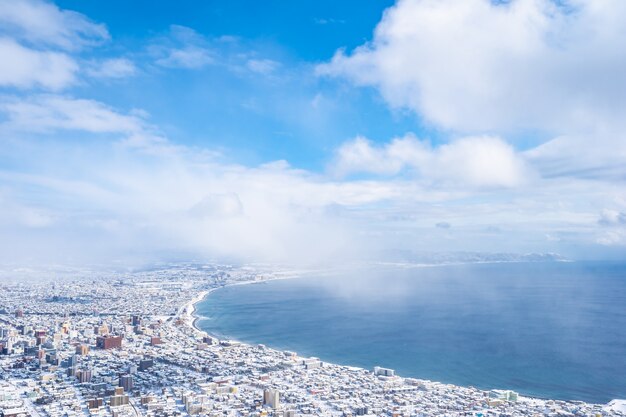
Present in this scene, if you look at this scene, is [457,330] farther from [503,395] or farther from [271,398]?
[271,398]

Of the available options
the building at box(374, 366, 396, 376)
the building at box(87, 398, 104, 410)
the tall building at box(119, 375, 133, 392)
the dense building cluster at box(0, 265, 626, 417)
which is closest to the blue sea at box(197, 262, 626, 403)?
the building at box(374, 366, 396, 376)

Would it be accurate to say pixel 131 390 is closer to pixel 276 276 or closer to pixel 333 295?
pixel 333 295

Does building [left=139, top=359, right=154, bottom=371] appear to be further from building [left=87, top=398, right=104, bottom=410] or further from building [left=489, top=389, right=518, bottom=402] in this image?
building [left=489, top=389, right=518, bottom=402]

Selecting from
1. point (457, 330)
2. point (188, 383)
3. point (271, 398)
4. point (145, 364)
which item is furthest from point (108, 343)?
point (457, 330)

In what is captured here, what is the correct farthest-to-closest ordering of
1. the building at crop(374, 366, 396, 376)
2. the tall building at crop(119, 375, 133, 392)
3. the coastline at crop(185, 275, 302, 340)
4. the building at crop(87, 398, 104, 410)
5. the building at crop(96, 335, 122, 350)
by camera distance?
the coastline at crop(185, 275, 302, 340) → the building at crop(96, 335, 122, 350) → the building at crop(374, 366, 396, 376) → the tall building at crop(119, 375, 133, 392) → the building at crop(87, 398, 104, 410)

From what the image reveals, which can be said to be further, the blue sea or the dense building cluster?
the blue sea

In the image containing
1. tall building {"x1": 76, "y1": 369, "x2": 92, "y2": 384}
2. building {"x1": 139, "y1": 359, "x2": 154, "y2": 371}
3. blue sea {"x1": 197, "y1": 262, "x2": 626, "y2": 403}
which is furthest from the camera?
blue sea {"x1": 197, "y1": 262, "x2": 626, "y2": 403}

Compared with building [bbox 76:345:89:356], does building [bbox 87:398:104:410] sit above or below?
below
